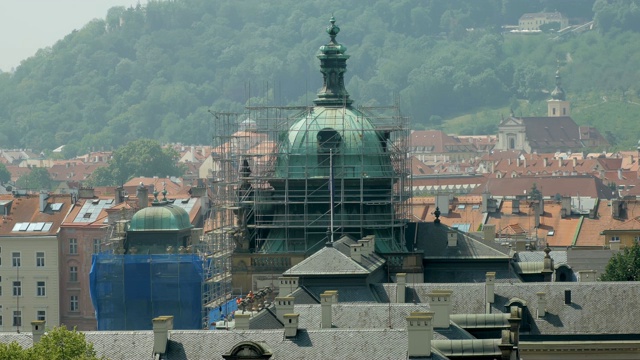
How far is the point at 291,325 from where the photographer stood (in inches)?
2186

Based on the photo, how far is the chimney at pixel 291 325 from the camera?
5544 cm

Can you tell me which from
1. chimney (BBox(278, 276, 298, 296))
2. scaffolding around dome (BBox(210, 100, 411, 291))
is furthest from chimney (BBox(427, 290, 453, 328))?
scaffolding around dome (BBox(210, 100, 411, 291))

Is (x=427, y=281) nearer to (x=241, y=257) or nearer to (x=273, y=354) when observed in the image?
(x=241, y=257)

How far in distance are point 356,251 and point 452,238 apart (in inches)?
354

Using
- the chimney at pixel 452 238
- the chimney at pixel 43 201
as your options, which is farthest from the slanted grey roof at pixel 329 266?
the chimney at pixel 43 201

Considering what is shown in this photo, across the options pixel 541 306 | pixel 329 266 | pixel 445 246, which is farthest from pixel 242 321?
pixel 445 246

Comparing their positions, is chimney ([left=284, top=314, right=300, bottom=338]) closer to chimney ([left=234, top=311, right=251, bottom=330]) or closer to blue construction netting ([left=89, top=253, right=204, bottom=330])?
chimney ([left=234, top=311, right=251, bottom=330])

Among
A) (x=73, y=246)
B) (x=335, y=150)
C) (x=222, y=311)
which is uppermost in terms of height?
(x=335, y=150)

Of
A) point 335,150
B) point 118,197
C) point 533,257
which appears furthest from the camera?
point 118,197

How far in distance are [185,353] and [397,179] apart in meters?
33.7

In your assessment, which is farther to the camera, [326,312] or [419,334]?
[326,312]

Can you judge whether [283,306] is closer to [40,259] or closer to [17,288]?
[17,288]

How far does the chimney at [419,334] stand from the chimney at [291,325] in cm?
295

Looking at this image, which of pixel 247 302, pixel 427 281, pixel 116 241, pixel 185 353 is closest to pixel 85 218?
pixel 116 241
